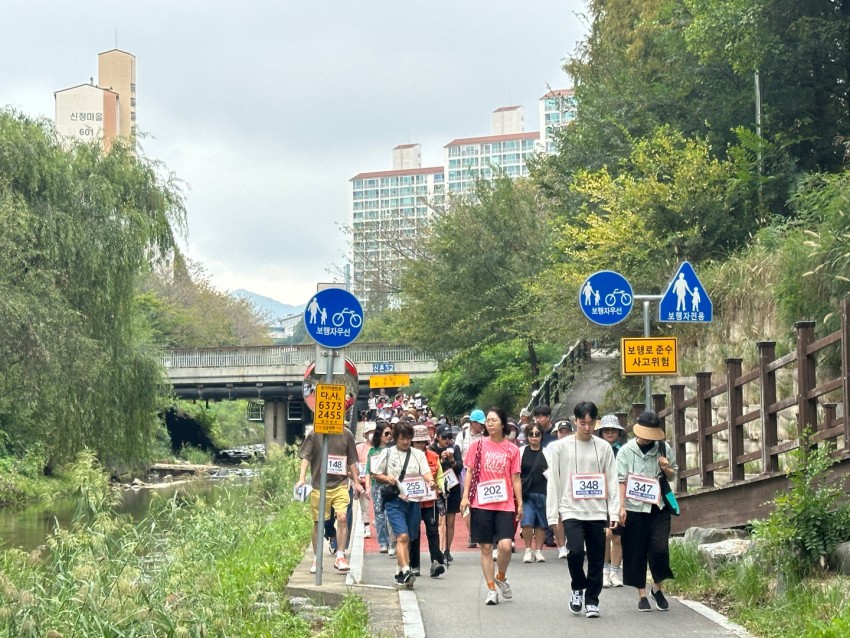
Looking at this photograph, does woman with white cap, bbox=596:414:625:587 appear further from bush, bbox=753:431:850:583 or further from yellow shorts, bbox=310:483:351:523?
yellow shorts, bbox=310:483:351:523

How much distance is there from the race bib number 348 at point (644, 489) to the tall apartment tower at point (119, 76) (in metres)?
127

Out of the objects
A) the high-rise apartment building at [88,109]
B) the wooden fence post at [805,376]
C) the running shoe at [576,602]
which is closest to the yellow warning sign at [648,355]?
the wooden fence post at [805,376]

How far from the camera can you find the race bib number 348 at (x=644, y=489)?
1085 cm

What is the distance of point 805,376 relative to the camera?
38.9ft

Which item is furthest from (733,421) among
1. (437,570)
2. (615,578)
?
(437,570)

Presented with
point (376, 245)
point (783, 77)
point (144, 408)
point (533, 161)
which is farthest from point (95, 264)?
point (376, 245)

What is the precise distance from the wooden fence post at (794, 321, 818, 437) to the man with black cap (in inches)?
196

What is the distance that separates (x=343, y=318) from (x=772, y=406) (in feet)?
14.6

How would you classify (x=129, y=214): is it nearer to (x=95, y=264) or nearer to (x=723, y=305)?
(x=95, y=264)

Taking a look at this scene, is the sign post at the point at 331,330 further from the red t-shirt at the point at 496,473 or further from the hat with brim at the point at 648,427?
the hat with brim at the point at 648,427

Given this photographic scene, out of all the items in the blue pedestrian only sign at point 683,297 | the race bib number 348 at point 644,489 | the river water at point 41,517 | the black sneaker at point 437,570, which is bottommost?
the river water at point 41,517

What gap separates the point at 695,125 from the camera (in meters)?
30.8

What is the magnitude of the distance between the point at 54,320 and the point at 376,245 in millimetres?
34208

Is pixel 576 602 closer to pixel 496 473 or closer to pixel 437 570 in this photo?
pixel 496 473
